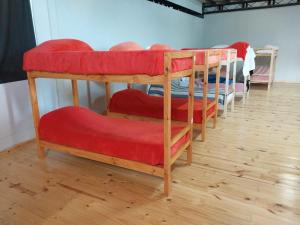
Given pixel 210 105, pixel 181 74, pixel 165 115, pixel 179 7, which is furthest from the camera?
pixel 179 7

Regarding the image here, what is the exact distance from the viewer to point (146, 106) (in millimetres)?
2883

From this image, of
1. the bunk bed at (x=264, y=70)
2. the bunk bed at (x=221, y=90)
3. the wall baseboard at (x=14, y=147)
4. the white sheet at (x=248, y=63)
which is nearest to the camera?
the wall baseboard at (x=14, y=147)

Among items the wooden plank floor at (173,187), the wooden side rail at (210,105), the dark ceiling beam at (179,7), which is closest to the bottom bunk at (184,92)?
the wooden side rail at (210,105)

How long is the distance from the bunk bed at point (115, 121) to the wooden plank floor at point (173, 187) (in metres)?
0.16

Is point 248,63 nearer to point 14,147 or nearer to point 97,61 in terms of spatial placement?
point 97,61

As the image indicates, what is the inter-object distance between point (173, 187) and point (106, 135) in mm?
650

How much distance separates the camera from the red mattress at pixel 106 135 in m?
1.65

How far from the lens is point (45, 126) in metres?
2.08

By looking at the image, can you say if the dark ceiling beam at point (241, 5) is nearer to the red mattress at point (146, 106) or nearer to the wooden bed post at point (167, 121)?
the red mattress at point (146, 106)

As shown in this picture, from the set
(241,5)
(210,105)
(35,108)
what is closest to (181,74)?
(210,105)

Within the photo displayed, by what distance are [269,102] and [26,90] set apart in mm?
3856

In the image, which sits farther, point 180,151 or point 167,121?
point 180,151

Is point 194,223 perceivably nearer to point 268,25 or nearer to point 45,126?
point 45,126

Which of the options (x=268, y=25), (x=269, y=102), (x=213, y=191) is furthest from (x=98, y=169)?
(x=268, y=25)
